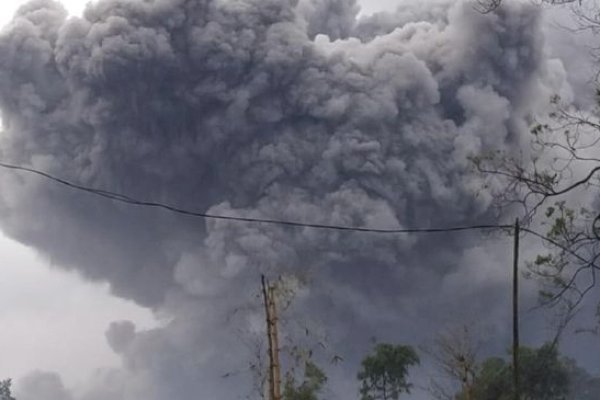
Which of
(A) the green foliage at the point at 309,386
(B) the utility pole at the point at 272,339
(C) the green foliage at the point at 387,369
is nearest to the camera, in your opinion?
(B) the utility pole at the point at 272,339

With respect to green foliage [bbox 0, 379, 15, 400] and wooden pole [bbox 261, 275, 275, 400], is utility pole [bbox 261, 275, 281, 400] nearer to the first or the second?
wooden pole [bbox 261, 275, 275, 400]

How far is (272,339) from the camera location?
70.7ft

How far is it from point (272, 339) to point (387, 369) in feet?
97.1

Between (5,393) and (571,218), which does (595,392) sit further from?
(571,218)

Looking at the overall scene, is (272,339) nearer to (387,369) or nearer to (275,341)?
(275,341)

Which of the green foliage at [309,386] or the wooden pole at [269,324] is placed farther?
the green foliage at [309,386]

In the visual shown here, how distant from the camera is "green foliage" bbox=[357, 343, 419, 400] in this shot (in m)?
49.4

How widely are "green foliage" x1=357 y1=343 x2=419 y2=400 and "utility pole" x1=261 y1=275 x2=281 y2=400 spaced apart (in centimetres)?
2877

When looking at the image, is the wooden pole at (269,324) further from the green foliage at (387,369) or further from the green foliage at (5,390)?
the green foliage at (5,390)

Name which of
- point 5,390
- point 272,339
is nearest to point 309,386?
point 272,339

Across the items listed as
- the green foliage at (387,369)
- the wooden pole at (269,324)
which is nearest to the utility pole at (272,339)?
the wooden pole at (269,324)

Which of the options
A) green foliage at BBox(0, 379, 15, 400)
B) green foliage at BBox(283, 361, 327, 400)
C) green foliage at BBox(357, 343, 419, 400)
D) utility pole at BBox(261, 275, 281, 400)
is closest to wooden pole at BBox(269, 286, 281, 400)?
utility pole at BBox(261, 275, 281, 400)

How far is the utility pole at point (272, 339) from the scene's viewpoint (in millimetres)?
20453

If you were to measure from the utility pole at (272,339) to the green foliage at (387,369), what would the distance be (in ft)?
94.4
